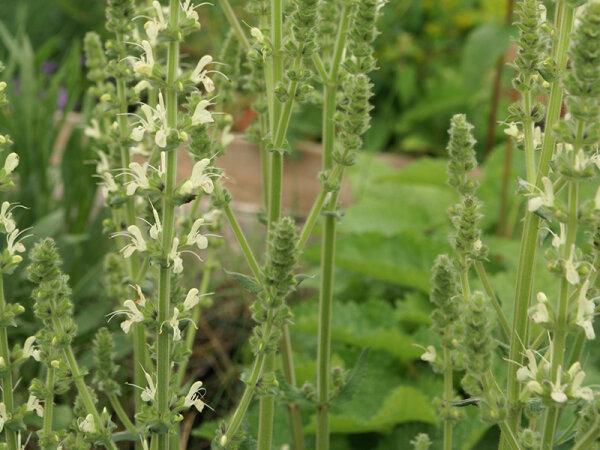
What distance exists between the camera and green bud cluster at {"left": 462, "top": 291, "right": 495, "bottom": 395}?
1170 mm

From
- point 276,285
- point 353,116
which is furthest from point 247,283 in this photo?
point 353,116

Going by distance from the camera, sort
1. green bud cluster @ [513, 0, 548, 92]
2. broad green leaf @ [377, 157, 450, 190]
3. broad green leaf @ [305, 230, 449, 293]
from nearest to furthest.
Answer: green bud cluster @ [513, 0, 548, 92] < broad green leaf @ [305, 230, 449, 293] < broad green leaf @ [377, 157, 450, 190]

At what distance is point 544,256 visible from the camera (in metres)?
1.19

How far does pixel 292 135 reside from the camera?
4484mm

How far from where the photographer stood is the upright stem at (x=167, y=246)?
46.9 inches

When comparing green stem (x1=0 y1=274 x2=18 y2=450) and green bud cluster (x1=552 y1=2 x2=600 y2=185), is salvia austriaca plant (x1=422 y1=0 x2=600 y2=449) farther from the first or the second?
green stem (x1=0 y1=274 x2=18 y2=450)

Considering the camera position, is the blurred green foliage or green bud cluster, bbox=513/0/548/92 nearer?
green bud cluster, bbox=513/0/548/92

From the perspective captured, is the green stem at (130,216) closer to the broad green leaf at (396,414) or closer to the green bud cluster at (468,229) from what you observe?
the broad green leaf at (396,414)

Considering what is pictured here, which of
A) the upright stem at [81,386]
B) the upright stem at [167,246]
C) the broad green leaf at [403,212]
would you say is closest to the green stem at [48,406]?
the upright stem at [81,386]

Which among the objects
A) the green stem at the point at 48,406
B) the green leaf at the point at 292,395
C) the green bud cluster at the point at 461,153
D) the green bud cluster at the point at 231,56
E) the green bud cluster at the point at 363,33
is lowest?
the green leaf at the point at 292,395

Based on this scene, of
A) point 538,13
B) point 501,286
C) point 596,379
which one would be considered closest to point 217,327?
point 501,286

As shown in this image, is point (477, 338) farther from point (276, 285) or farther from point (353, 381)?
point (353, 381)

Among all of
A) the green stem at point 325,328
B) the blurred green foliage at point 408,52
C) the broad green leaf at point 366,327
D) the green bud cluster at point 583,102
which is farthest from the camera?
the blurred green foliage at point 408,52

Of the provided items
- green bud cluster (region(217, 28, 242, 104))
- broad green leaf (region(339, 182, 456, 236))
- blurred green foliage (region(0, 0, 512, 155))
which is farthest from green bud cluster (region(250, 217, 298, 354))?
blurred green foliage (region(0, 0, 512, 155))
